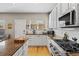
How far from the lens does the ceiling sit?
1.41 meters

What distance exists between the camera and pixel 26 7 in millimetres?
1490

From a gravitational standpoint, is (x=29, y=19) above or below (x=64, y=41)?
above

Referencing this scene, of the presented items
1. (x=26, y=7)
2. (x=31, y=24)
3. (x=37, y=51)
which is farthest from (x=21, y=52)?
(x=26, y=7)

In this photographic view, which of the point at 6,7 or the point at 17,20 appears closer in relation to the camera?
the point at 6,7

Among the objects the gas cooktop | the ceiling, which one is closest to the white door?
the ceiling

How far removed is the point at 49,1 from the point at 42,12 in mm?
246

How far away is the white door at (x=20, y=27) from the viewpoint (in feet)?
5.20

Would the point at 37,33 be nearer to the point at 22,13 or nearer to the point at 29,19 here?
the point at 29,19

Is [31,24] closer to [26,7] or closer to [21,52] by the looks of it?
[26,7]

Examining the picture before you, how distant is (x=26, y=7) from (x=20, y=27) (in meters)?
0.27

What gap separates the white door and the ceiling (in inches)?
5.4

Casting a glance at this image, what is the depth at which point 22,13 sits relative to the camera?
1.49 metres

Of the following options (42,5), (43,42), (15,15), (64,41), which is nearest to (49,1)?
(42,5)

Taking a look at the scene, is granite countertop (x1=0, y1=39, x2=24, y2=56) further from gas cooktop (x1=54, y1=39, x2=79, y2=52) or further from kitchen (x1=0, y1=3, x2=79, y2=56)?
gas cooktop (x1=54, y1=39, x2=79, y2=52)
